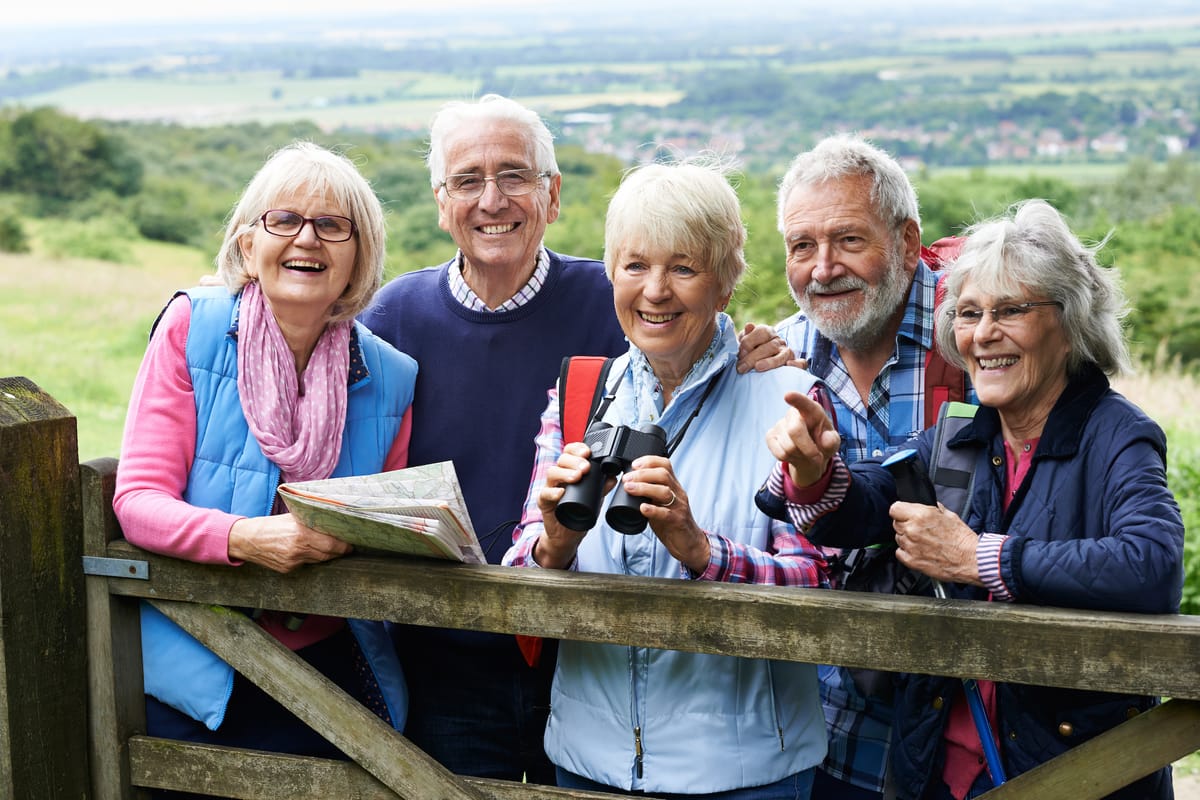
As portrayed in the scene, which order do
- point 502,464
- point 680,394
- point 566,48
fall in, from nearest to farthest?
point 680,394 → point 502,464 → point 566,48

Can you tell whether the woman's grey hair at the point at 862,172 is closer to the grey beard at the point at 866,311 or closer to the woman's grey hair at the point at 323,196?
the grey beard at the point at 866,311

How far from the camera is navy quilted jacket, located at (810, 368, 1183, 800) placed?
2348 mm

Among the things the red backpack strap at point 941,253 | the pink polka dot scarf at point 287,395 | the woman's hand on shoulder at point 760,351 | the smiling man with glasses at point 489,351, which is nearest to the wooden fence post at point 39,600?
the pink polka dot scarf at point 287,395

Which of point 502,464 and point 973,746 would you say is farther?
point 502,464

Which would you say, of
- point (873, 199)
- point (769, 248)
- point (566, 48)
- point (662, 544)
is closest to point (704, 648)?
point (662, 544)

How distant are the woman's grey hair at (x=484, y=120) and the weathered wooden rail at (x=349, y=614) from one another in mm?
1260

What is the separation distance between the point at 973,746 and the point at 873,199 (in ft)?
4.77

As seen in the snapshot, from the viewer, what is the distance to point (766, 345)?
9.36ft

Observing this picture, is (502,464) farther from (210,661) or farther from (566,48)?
(566,48)

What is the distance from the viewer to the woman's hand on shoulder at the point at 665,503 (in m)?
2.38

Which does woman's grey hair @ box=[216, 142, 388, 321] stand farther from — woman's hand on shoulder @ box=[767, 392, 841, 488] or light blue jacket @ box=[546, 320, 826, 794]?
woman's hand on shoulder @ box=[767, 392, 841, 488]

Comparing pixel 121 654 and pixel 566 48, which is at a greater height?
pixel 566 48

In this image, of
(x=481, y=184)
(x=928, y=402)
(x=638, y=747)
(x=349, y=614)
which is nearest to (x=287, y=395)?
(x=349, y=614)

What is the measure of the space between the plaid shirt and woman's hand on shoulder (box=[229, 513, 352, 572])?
131cm
